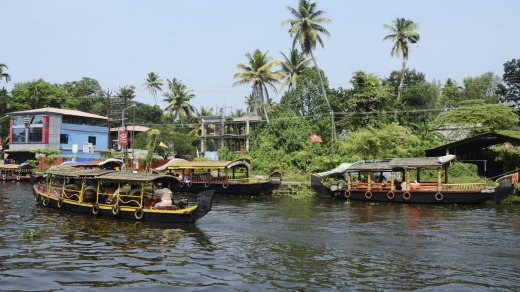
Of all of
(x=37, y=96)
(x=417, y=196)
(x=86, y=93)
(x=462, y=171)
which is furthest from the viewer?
(x=86, y=93)

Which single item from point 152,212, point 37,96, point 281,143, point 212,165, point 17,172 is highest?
point 37,96

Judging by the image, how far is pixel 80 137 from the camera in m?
59.0

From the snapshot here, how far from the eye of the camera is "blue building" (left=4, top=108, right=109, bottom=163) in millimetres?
55500

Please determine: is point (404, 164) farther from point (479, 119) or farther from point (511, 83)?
point (511, 83)

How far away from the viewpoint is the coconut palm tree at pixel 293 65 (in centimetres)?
5291

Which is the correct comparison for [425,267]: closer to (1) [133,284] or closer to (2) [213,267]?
(2) [213,267]

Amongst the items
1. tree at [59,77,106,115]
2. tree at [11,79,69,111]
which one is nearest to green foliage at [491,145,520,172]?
tree at [11,79,69,111]

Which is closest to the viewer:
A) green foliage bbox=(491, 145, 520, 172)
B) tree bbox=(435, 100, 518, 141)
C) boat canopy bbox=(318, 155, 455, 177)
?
boat canopy bbox=(318, 155, 455, 177)

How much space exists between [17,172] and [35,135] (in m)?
10.6

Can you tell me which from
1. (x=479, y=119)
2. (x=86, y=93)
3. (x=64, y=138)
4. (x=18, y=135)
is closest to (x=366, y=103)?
(x=479, y=119)

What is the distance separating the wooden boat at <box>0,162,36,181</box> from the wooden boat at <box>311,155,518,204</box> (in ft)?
99.9

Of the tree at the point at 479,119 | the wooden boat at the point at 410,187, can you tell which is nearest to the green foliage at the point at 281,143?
the wooden boat at the point at 410,187

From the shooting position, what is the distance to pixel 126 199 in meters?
20.0

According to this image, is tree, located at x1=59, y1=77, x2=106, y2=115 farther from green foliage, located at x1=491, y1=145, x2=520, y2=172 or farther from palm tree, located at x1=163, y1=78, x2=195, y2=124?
green foliage, located at x1=491, y1=145, x2=520, y2=172
